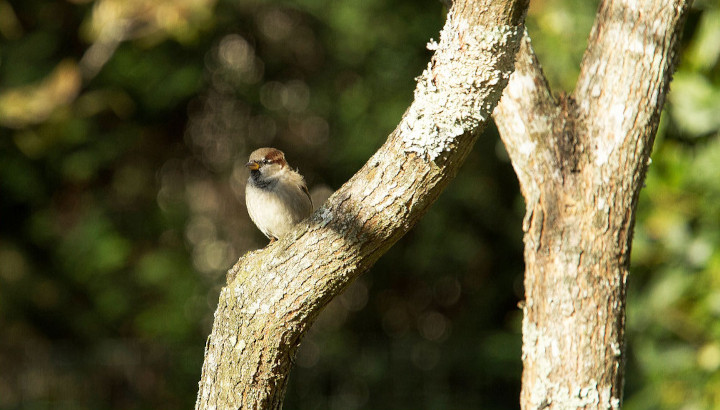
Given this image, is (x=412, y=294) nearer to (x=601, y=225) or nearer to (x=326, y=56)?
(x=326, y=56)

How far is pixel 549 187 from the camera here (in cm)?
258

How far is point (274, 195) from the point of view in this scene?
3502 mm

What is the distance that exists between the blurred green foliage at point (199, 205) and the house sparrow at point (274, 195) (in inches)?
66.1

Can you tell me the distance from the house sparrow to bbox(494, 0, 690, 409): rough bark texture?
125 centimetres

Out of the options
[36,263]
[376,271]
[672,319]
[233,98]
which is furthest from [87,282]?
[672,319]

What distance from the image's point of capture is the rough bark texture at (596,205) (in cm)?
249

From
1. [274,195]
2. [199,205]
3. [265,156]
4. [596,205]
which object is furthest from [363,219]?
[199,205]

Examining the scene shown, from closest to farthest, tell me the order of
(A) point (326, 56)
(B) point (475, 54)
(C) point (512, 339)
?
1. (B) point (475, 54)
2. (C) point (512, 339)
3. (A) point (326, 56)

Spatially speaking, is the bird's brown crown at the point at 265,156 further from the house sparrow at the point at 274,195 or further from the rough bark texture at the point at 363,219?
the rough bark texture at the point at 363,219

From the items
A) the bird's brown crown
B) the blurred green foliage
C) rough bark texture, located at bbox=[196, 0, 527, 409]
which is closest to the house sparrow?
the bird's brown crown

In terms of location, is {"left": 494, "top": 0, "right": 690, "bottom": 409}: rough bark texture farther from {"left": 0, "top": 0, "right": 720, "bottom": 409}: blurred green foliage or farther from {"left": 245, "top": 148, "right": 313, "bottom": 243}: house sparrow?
{"left": 0, "top": 0, "right": 720, "bottom": 409}: blurred green foliage

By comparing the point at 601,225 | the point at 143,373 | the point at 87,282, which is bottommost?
the point at 601,225

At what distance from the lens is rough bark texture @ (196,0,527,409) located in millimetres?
1987

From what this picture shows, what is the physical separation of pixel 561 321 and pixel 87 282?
4138mm
